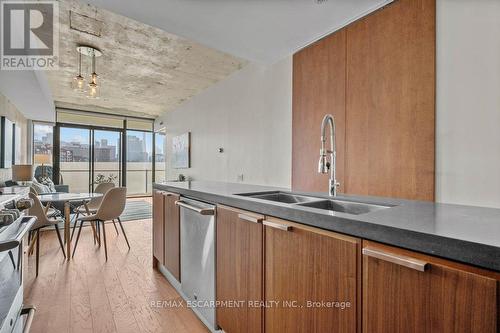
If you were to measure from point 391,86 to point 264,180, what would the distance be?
4.95 feet

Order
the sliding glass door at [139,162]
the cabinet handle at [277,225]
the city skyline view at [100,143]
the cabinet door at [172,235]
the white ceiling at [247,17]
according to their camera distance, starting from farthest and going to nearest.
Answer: the sliding glass door at [139,162] → the city skyline view at [100,143] → the cabinet door at [172,235] → the white ceiling at [247,17] → the cabinet handle at [277,225]

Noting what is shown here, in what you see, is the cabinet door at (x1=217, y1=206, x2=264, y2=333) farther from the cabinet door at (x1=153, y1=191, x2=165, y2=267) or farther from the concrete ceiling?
the concrete ceiling

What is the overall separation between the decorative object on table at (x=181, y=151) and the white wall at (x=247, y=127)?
259mm

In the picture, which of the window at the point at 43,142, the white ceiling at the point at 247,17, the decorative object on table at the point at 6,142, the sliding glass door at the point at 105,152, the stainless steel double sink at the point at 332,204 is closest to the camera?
the stainless steel double sink at the point at 332,204

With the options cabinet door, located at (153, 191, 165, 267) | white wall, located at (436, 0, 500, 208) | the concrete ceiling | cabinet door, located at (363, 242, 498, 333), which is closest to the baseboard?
cabinet door, located at (153, 191, 165, 267)

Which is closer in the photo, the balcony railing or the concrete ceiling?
the concrete ceiling

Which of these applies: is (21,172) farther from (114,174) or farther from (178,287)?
(178,287)

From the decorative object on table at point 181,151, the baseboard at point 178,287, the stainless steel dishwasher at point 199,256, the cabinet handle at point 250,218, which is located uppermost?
the decorative object on table at point 181,151

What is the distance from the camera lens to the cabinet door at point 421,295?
589 millimetres

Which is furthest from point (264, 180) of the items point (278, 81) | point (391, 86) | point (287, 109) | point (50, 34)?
point (50, 34)

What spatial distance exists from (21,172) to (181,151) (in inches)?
104

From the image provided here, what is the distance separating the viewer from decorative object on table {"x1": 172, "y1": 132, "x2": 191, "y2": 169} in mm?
4836

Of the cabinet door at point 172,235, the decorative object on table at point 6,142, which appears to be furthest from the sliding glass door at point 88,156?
the cabinet door at point 172,235

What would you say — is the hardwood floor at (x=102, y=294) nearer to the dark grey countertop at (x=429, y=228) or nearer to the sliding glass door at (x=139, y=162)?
the dark grey countertop at (x=429, y=228)
